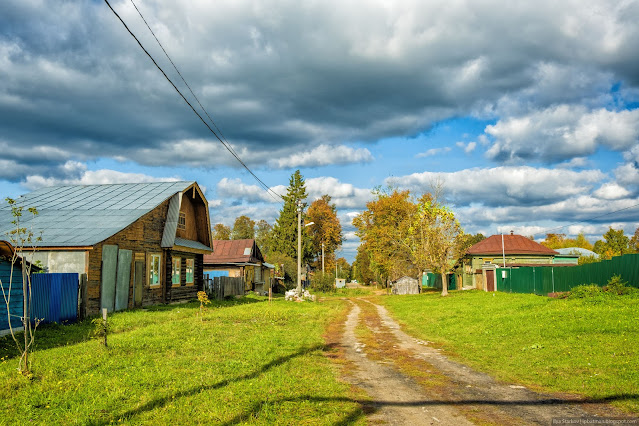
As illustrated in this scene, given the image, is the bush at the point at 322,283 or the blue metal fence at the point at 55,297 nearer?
the blue metal fence at the point at 55,297

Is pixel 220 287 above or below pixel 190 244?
below

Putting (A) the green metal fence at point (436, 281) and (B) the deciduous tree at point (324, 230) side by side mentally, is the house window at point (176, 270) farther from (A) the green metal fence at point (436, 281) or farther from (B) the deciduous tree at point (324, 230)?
(B) the deciduous tree at point (324, 230)

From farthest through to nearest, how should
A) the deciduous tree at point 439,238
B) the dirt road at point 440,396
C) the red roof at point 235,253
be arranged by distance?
the red roof at point 235,253
the deciduous tree at point 439,238
the dirt road at point 440,396

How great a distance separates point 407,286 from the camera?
2008 inches

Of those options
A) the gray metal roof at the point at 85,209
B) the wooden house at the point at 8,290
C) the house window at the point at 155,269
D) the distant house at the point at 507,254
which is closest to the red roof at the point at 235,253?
the gray metal roof at the point at 85,209

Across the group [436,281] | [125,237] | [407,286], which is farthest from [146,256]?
[436,281]

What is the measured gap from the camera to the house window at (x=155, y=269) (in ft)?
74.4

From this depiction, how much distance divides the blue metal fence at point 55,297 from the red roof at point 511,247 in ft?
162

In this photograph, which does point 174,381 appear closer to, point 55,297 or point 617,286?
point 55,297

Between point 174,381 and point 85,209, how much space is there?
57.4 ft

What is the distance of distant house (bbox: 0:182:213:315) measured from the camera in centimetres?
1856

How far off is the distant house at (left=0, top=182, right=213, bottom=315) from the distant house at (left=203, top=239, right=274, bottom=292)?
1409 cm

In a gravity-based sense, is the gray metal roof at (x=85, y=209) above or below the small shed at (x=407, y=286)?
above

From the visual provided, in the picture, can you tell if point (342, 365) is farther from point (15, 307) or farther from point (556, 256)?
point (556, 256)
